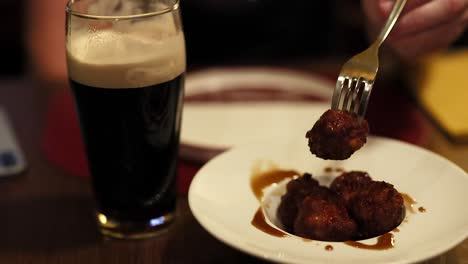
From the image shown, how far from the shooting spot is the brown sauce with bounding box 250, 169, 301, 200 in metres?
0.97

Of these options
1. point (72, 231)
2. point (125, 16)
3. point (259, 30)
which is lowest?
point (259, 30)

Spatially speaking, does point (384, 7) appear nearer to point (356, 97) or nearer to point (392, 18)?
point (392, 18)

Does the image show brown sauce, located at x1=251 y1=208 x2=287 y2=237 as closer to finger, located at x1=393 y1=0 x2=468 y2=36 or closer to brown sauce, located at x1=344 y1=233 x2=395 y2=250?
brown sauce, located at x1=344 y1=233 x2=395 y2=250

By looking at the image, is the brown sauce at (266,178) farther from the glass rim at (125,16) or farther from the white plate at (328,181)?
the glass rim at (125,16)

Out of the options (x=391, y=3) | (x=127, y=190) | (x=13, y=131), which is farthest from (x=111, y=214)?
(x=391, y=3)

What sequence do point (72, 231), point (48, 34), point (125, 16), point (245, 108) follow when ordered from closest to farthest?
1. point (125, 16)
2. point (72, 231)
3. point (245, 108)
4. point (48, 34)

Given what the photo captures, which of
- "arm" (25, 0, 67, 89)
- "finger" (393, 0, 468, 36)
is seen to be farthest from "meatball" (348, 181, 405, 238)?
"arm" (25, 0, 67, 89)

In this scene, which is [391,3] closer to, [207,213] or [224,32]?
[207,213]

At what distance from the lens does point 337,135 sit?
2.83 ft

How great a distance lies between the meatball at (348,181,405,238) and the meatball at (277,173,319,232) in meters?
0.07

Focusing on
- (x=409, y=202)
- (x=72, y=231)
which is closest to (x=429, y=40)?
(x=409, y=202)

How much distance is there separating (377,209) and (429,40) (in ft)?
2.02

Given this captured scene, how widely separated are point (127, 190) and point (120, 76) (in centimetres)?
19

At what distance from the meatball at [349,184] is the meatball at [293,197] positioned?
33mm
